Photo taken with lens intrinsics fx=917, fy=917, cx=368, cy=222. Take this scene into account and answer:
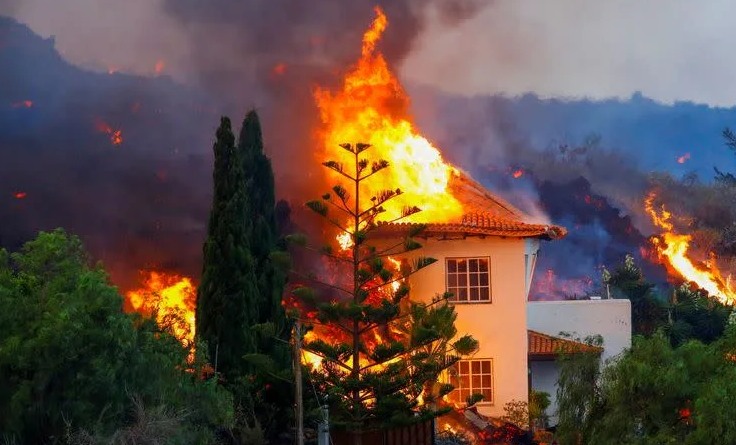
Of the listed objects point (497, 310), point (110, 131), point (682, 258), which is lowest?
point (497, 310)

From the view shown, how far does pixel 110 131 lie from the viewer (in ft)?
86.2

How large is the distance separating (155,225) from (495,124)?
16.5m

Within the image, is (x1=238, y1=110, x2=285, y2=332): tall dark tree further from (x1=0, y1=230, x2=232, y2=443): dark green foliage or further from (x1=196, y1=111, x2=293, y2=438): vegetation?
(x1=0, y1=230, x2=232, y2=443): dark green foliage

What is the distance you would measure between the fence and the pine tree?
8.14ft

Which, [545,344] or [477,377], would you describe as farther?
[545,344]

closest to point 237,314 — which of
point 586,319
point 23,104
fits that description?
point 586,319

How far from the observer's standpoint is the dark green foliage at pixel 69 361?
1053 cm

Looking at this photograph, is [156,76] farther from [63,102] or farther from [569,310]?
[569,310]

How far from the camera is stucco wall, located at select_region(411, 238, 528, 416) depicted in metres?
20.3

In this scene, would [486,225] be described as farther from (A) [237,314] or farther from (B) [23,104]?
(B) [23,104]

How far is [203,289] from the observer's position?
626 inches

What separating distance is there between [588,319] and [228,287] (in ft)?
37.0

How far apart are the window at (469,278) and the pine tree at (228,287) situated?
19.3 ft

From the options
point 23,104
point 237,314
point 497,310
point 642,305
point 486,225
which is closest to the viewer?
point 237,314
